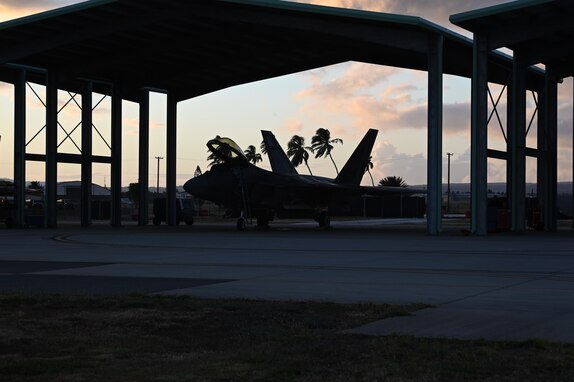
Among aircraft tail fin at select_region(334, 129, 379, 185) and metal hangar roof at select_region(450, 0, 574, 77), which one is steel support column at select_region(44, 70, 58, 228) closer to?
aircraft tail fin at select_region(334, 129, 379, 185)

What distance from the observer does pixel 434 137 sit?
33.8 m

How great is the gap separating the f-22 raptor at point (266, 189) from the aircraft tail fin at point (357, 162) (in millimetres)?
225

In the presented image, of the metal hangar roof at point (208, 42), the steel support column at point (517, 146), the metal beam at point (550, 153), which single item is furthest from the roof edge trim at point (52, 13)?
the metal beam at point (550, 153)

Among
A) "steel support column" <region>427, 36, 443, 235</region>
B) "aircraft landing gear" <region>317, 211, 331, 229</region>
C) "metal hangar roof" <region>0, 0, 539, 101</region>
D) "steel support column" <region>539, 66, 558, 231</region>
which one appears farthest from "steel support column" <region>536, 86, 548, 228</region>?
"aircraft landing gear" <region>317, 211, 331, 229</region>

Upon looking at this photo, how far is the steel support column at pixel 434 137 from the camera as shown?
1318 inches

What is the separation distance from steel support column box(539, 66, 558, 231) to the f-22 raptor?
7551 millimetres

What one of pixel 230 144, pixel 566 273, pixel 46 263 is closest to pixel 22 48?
pixel 230 144

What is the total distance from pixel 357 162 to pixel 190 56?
11.3m

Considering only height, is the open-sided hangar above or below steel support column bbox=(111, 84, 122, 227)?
above

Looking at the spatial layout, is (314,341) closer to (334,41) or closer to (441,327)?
(441,327)

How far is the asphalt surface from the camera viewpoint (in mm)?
8898

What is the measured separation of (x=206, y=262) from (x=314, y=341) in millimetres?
10584

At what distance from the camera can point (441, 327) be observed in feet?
27.4

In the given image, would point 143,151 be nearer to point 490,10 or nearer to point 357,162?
point 357,162
